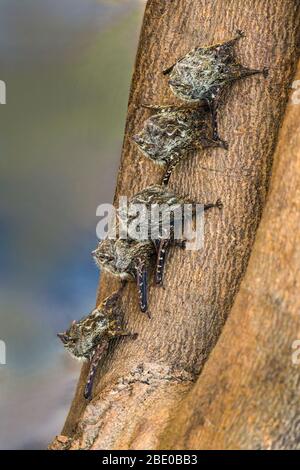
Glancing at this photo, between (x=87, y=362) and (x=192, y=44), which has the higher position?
(x=192, y=44)

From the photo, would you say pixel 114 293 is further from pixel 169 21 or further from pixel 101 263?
pixel 169 21

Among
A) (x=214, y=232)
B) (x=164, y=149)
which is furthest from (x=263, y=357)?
(x=164, y=149)

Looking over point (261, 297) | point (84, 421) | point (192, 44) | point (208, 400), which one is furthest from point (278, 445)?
point (192, 44)

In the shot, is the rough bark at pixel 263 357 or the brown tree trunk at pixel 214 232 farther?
the brown tree trunk at pixel 214 232

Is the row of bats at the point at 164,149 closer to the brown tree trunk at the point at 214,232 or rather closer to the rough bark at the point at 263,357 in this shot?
the brown tree trunk at the point at 214,232

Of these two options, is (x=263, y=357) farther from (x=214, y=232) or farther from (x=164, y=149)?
(x=164, y=149)

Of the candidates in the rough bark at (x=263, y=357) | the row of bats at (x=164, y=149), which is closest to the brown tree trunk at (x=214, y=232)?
the row of bats at (x=164, y=149)
